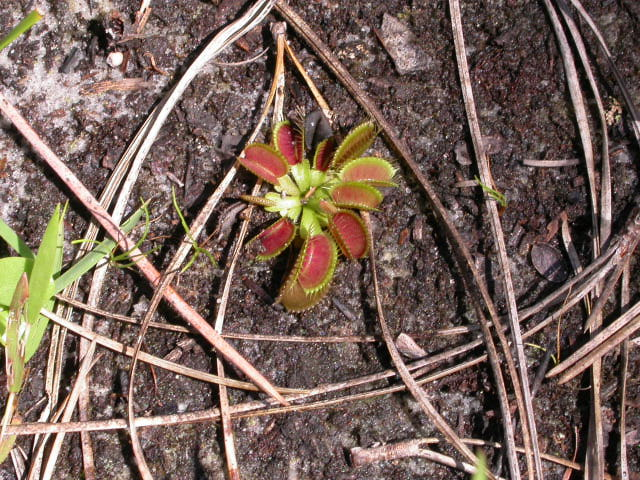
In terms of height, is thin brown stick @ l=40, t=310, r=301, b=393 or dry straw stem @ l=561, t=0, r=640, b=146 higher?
dry straw stem @ l=561, t=0, r=640, b=146

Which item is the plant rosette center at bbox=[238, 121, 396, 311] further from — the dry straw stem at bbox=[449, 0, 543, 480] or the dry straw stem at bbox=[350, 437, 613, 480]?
the dry straw stem at bbox=[350, 437, 613, 480]

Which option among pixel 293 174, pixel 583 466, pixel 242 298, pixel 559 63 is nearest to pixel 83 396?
pixel 242 298

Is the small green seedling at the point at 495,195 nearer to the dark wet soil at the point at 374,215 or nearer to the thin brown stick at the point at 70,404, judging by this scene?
the dark wet soil at the point at 374,215

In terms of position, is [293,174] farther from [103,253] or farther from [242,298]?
[103,253]

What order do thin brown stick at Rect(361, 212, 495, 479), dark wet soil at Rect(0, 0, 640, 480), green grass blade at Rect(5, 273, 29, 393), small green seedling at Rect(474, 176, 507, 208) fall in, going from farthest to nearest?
small green seedling at Rect(474, 176, 507, 208)
dark wet soil at Rect(0, 0, 640, 480)
thin brown stick at Rect(361, 212, 495, 479)
green grass blade at Rect(5, 273, 29, 393)

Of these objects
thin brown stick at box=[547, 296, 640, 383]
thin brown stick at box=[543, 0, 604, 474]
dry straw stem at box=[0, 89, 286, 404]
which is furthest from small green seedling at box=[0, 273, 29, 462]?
thin brown stick at box=[543, 0, 604, 474]

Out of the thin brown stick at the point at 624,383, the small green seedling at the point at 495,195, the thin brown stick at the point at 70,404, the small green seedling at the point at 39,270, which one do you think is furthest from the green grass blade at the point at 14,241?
the thin brown stick at the point at 624,383
